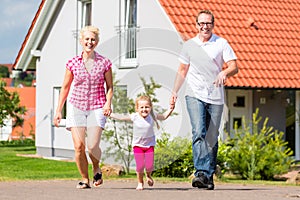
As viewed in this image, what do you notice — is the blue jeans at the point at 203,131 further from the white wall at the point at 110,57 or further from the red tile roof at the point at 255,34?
the red tile roof at the point at 255,34

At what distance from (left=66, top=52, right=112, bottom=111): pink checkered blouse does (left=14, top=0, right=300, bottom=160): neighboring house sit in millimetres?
8334

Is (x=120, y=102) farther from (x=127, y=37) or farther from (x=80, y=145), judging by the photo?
(x=80, y=145)

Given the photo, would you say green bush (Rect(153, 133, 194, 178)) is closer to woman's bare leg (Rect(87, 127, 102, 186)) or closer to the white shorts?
woman's bare leg (Rect(87, 127, 102, 186))

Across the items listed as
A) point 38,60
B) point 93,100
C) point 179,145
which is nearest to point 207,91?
point 93,100

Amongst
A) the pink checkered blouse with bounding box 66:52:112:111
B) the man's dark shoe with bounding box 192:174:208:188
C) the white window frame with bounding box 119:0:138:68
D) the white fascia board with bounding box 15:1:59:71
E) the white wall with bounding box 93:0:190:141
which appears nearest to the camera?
the pink checkered blouse with bounding box 66:52:112:111

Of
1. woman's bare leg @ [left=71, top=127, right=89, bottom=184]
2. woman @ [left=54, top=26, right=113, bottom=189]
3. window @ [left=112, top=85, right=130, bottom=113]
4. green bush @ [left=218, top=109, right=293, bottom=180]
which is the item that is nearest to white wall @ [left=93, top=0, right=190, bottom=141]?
window @ [left=112, top=85, right=130, bottom=113]

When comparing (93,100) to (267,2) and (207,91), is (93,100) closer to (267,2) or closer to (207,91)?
(207,91)

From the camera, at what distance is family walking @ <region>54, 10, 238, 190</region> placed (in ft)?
30.1

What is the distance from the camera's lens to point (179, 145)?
1614 cm

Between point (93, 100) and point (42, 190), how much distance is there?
1.23 meters

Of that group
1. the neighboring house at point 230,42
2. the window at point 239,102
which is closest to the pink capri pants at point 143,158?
the neighboring house at point 230,42

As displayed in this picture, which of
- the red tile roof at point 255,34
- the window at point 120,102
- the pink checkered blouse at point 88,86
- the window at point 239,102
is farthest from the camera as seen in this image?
the window at point 239,102

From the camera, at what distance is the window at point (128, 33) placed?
2092 centimetres

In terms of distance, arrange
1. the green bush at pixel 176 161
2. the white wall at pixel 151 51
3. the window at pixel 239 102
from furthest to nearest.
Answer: the window at pixel 239 102, the white wall at pixel 151 51, the green bush at pixel 176 161
